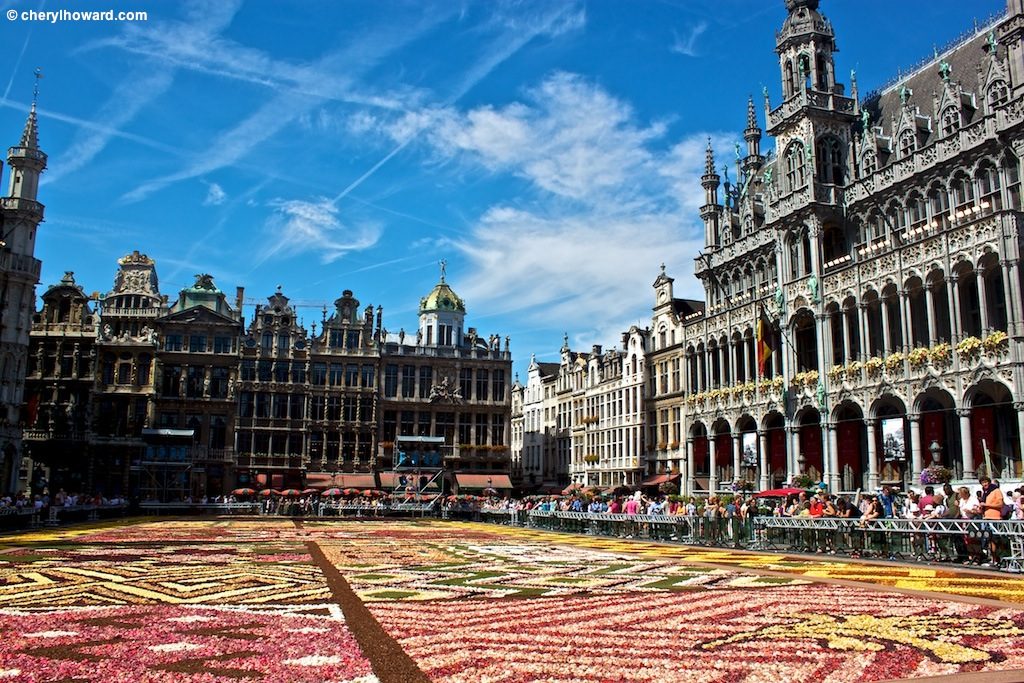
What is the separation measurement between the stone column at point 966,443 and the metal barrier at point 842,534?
42.3 feet

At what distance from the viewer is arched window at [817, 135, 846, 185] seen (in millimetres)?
45156

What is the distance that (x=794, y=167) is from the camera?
46.1 m

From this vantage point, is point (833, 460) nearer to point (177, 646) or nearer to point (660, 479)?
point (660, 479)

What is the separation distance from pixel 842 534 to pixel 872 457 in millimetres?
18549

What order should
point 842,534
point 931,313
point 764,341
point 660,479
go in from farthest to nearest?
1. point 660,479
2. point 764,341
3. point 931,313
4. point 842,534

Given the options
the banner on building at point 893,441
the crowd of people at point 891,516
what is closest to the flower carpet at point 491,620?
the crowd of people at point 891,516

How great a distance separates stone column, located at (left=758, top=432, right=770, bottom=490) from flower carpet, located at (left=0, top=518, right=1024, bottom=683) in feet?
93.2

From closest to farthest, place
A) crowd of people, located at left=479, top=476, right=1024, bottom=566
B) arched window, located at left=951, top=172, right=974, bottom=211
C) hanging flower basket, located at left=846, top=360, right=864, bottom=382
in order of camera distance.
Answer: crowd of people, located at left=479, top=476, right=1024, bottom=566 < arched window, located at left=951, top=172, right=974, bottom=211 < hanging flower basket, located at left=846, top=360, right=864, bottom=382

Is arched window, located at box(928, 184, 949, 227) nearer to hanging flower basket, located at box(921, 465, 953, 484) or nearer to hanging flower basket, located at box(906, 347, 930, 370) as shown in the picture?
hanging flower basket, located at box(906, 347, 930, 370)

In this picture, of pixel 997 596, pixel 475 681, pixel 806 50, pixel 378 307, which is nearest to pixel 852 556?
pixel 997 596

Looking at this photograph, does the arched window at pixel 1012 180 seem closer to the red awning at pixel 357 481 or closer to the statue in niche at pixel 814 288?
the statue in niche at pixel 814 288

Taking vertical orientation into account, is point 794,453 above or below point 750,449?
below

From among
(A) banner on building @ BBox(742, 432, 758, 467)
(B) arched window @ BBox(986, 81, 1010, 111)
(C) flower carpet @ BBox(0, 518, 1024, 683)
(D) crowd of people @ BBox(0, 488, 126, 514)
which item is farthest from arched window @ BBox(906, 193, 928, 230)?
(D) crowd of people @ BBox(0, 488, 126, 514)

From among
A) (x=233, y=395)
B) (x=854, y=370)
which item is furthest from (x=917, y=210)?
(x=233, y=395)
